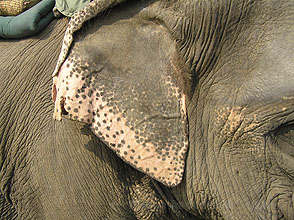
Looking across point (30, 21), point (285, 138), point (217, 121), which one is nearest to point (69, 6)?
point (30, 21)

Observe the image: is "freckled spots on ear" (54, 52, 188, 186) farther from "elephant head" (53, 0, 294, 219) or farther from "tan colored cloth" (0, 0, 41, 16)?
"tan colored cloth" (0, 0, 41, 16)

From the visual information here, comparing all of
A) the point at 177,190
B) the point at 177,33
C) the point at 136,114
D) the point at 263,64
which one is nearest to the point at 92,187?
the point at 177,190

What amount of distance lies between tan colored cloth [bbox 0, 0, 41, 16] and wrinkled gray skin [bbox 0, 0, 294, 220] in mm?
775

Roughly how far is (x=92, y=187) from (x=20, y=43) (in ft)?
2.92

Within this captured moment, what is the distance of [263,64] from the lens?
51.6 inches

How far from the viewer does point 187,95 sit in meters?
1.45

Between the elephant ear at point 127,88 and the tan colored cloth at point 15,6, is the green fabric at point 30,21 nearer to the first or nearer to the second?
the tan colored cloth at point 15,6

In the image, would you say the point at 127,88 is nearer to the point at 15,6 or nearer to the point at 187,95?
the point at 187,95

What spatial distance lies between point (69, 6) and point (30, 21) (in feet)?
0.97

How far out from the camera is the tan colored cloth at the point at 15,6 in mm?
2143

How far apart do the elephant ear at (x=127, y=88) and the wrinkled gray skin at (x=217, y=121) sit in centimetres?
2

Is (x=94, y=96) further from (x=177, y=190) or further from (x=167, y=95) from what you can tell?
(x=177, y=190)

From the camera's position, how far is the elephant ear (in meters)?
1.41

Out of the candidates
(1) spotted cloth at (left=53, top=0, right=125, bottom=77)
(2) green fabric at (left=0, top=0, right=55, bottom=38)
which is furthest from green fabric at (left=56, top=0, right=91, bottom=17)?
(1) spotted cloth at (left=53, top=0, right=125, bottom=77)
